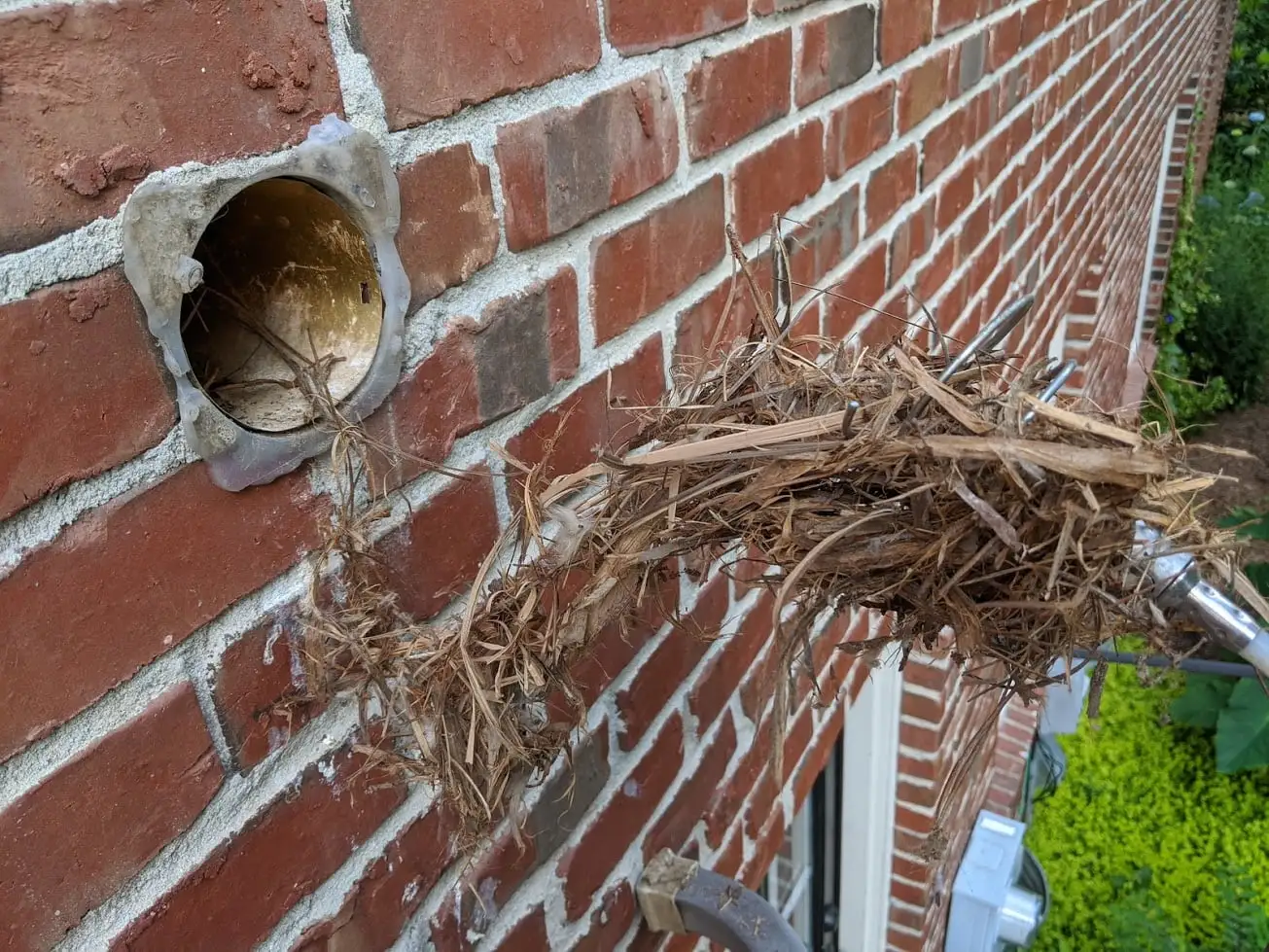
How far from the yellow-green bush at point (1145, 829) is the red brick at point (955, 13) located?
9.30 feet

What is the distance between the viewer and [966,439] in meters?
0.34

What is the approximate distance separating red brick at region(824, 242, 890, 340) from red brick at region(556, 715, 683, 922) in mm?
470

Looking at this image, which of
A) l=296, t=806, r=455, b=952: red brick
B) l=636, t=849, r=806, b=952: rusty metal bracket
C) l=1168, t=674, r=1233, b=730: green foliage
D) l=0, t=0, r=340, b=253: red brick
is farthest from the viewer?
l=1168, t=674, r=1233, b=730: green foliage

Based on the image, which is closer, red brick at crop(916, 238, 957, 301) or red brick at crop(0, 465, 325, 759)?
red brick at crop(0, 465, 325, 759)

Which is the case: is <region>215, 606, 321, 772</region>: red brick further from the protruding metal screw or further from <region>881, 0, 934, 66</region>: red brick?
<region>881, 0, 934, 66</region>: red brick

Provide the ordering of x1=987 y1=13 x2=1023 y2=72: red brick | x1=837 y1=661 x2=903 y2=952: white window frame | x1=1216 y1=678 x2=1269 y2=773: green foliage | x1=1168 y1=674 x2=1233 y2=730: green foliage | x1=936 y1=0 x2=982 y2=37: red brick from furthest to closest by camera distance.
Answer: x1=1168 y1=674 x2=1233 y2=730: green foliage → x1=1216 y1=678 x2=1269 y2=773: green foliage → x1=837 y1=661 x2=903 y2=952: white window frame → x1=987 y1=13 x2=1023 y2=72: red brick → x1=936 y1=0 x2=982 y2=37: red brick

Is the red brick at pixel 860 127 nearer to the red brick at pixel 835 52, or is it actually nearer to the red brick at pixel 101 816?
the red brick at pixel 835 52

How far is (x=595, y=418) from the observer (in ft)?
2.33

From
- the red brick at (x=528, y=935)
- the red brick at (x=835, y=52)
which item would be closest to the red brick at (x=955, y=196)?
the red brick at (x=835, y=52)

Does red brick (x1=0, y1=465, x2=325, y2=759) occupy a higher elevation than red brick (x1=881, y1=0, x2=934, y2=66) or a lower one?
lower

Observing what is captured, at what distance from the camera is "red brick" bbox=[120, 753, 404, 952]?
18.1 inches

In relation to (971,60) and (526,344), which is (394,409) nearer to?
(526,344)

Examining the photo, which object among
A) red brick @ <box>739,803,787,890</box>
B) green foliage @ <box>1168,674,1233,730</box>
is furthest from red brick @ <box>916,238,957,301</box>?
green foliage @ <box>1168,674,1233,730</box>

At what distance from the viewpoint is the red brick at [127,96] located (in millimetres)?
344
